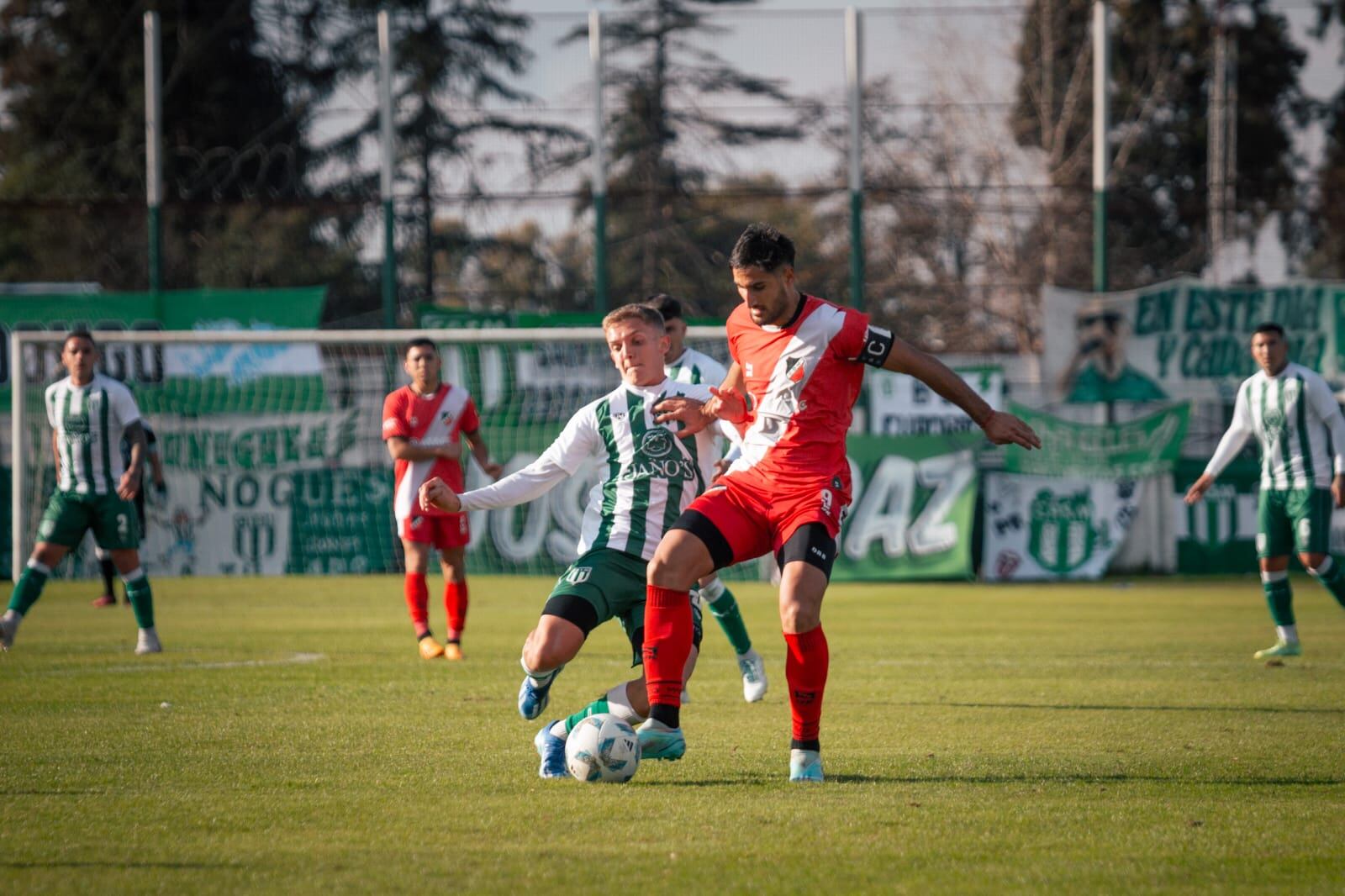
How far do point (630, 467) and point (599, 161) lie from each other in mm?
13918

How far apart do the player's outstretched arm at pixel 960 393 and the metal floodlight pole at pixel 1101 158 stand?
14.9 meters

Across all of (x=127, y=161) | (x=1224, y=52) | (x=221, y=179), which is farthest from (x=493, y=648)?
(x=1224, y=52)

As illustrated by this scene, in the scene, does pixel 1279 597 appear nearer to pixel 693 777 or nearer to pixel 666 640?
pixel 693 777

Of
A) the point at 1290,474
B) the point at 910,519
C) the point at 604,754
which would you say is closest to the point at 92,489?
the point at 604,754

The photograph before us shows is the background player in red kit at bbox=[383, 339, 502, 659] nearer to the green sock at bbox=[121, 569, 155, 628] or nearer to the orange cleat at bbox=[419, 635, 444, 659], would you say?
the orange cleat at bbox=[419, 635, 444, 659]

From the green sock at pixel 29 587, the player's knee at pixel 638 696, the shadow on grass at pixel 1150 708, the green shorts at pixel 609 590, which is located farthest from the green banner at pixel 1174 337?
the player's knee at pixel 638 696

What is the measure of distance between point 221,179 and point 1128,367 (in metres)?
13.1

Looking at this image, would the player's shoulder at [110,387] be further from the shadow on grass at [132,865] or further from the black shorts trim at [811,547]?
the shadow on grass at [132,865]

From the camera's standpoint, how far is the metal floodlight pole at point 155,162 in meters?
20.6

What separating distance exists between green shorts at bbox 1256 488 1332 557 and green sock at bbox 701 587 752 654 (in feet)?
15.4

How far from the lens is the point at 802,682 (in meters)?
6.02

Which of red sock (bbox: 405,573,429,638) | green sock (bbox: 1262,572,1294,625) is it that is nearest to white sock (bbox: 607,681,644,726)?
red sock (bbox: 405,573,429,638)

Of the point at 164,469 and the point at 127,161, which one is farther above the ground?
the point at 127,161

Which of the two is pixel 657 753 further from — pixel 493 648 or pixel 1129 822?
pixel 493 648
